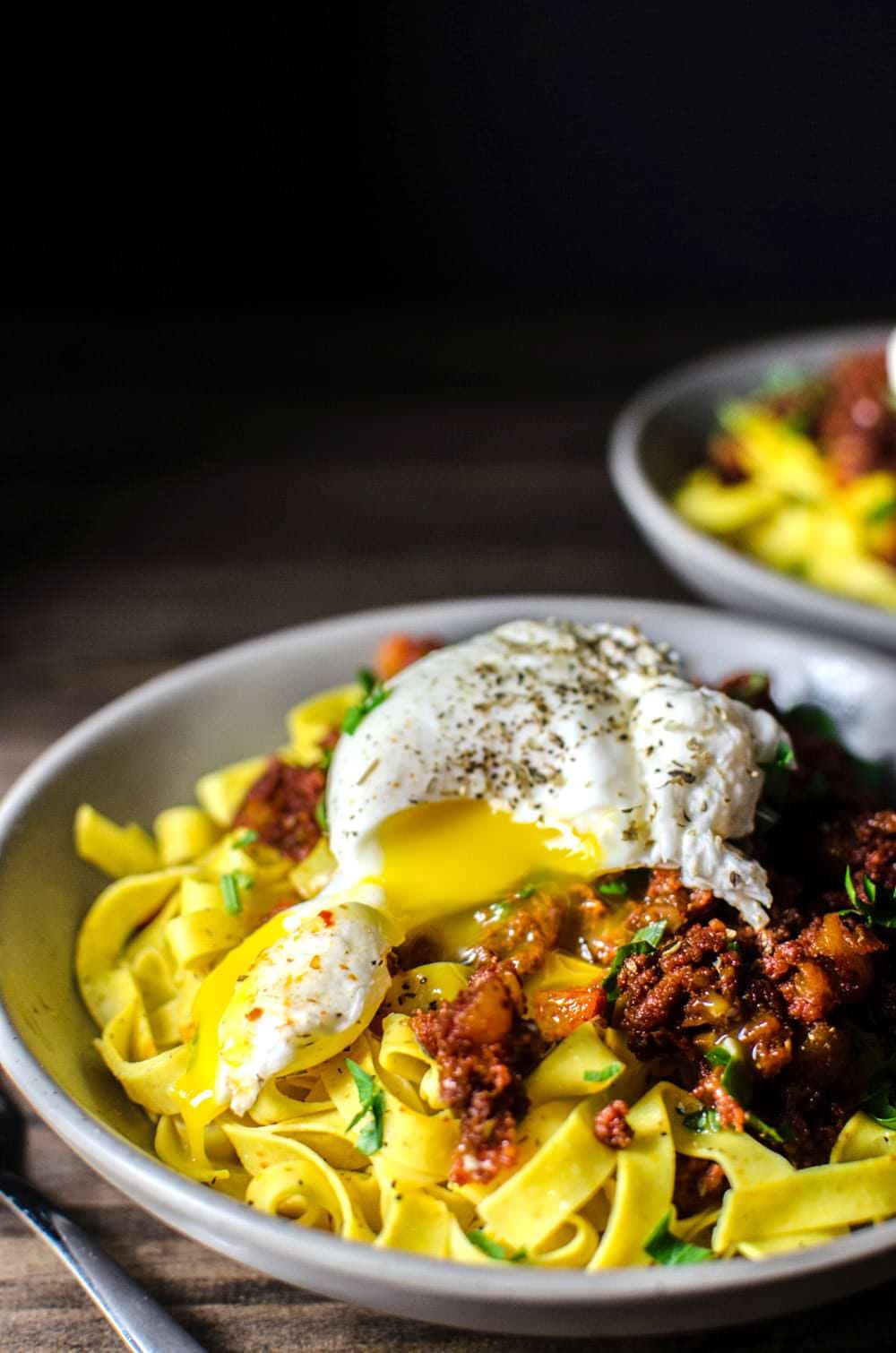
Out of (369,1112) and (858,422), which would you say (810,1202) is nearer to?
(369,1112)

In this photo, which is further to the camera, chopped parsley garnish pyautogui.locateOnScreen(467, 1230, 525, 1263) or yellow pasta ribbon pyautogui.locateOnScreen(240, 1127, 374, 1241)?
yellow pasta ribbon pyautogui.locateOnScreen(240, 1127, 374, 1241)

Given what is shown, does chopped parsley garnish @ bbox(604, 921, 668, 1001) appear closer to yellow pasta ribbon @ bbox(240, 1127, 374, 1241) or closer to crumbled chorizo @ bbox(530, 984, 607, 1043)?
crumbled chorizo @ bbox(530, 984, 607, 1043)

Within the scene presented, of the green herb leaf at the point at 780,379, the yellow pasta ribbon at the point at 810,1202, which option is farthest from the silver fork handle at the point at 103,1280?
the green herb leaf at the point at 780,379

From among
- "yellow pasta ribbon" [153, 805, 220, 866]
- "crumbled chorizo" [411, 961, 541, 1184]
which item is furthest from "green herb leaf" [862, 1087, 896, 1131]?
"yellow pasta ribbon" [153, 805, 220, 866]

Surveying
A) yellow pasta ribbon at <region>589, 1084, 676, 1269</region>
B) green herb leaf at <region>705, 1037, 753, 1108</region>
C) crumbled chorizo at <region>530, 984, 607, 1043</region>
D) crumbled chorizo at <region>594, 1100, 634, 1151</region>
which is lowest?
yellow pasta ribbon at <region>589, 1084, 676, 1269</region>

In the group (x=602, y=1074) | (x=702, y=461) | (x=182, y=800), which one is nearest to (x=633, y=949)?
(x=602, y=1074)

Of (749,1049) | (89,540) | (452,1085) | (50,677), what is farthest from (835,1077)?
A: (89,540)

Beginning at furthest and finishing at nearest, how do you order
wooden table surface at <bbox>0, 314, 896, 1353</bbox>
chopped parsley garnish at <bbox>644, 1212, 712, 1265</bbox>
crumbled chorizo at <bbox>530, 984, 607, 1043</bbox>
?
1. wooden table surface at <bbox>0, 314, 896, 1353</bbox>
2. crumbled chorizo at <bbox>530, 984, 607, 1043</bbox>
3. chopped parsley garnish at <bbox>644, 1212, 712, 1265</bbox>

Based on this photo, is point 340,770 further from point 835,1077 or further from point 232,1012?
point 835,1077
